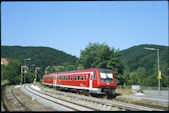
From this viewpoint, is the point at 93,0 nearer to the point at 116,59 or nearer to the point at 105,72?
the point at 105,72

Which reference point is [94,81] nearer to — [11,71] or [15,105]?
[15,105]

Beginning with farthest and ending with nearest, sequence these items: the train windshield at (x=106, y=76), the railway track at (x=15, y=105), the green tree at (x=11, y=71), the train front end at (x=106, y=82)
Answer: the green tree at (x=11, y=71) → the train windshield at (x=106, y=76) → the train front end at (x=106, y=82) → the railway track at (x=15, y=105)

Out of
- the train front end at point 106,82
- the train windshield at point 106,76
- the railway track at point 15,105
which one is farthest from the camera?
the train windshield at point 106,76

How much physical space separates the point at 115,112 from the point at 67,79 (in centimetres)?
1836

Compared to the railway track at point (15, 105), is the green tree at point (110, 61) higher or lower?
higher

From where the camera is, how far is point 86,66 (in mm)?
54344

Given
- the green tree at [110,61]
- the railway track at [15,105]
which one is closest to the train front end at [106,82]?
the railway track at [15,105]

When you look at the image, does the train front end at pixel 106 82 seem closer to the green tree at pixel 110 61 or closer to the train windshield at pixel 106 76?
the train windshield at pixel 106 76

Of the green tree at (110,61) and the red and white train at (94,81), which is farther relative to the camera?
the green tree at (110,61)

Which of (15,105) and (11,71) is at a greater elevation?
(11,71)

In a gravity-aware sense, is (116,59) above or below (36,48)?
below

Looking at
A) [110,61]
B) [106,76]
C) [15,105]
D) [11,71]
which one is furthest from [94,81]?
A: [110,61]

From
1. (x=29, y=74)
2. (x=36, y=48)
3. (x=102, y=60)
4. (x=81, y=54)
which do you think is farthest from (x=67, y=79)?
(x=36, y=48)

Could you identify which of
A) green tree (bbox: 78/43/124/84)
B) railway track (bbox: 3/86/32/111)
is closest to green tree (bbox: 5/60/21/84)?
railway track (bbox: 3/86/32/111)
